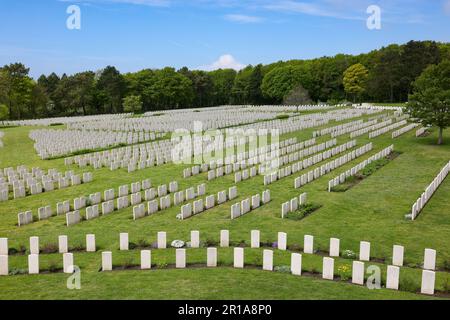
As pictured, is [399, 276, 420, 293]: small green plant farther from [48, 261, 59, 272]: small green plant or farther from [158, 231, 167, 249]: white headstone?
[48, 261, 59, 272]: small green plant

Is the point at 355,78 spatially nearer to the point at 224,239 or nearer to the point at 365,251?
the point at 365,251

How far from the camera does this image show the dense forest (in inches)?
3083

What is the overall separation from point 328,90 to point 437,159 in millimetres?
73787

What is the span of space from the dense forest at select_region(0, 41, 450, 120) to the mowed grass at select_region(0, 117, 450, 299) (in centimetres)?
4767

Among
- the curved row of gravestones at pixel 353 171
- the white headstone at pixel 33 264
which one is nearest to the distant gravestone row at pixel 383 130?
the curved row of gravestones at pixel 353 171

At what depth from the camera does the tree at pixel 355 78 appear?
92.5 metres

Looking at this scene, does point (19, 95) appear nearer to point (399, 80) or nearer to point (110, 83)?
point (110, 83)

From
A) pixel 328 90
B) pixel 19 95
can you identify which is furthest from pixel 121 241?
pixel 328 90

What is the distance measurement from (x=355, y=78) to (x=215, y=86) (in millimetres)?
39662

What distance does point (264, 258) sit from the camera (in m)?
11.6

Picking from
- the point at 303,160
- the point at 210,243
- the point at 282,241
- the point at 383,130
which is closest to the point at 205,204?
the point at 210,243

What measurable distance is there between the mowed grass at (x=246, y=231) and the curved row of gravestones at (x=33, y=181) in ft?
2.65

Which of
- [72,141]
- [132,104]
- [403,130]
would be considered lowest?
[72,141]
